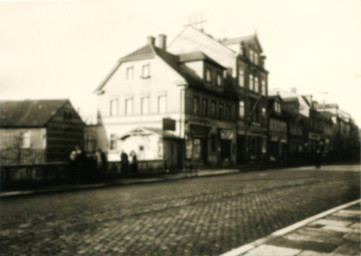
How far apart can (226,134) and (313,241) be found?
29131mm

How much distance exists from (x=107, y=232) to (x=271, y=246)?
3012mm

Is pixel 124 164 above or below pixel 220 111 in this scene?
below

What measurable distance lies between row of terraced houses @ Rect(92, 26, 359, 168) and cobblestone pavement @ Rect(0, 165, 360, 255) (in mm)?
13378

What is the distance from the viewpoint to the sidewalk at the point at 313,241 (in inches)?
208

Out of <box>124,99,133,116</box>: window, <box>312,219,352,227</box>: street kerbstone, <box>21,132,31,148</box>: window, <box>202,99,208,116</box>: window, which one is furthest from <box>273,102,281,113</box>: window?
<box>312,219,352,227</box>: street kerbstone

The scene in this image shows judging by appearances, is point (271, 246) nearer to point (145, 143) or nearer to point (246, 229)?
point (246, 229)

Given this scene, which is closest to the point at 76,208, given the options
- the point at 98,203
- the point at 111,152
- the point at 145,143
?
the point at 98,203

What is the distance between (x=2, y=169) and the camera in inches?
547

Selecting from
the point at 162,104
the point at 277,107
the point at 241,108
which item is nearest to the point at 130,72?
the point at 162,104

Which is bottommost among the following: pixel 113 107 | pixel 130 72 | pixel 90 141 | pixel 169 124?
pixel 90 141

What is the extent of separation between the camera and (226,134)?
114ft

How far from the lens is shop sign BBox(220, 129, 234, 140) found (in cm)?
3435

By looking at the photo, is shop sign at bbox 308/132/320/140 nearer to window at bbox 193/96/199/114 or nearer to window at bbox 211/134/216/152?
window at bbox 211/134/216/152

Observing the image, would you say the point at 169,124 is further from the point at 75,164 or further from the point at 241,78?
the point at 75,164
